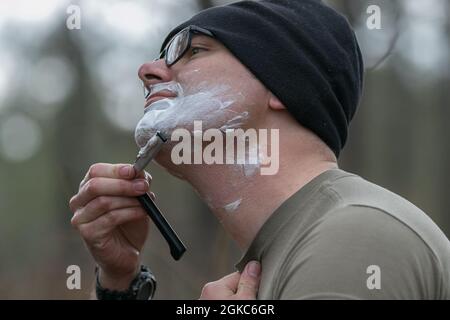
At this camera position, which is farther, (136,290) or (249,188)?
(136,290)

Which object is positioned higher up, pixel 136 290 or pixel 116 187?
pixel 116 187

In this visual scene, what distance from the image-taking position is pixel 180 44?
2496mm

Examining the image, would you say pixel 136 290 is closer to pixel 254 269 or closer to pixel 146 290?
pixel 146 290

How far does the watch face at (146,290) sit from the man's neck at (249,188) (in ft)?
2.56

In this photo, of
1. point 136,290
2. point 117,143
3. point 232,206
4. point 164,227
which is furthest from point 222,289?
point 117,143

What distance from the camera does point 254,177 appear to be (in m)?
2.28

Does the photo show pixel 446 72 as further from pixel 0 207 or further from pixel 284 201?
pixel 0 207

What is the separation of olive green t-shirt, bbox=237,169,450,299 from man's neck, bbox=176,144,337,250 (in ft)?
0.30

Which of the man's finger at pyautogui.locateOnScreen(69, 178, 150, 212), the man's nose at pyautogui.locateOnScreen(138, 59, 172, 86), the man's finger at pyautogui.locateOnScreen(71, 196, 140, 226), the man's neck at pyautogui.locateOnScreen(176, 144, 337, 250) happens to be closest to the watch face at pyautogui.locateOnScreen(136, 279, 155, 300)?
the man's finger at pyautogui.locateOnScreen(71, 196, 140, 226)

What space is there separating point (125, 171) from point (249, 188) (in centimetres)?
46

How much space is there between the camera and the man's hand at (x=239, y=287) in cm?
198

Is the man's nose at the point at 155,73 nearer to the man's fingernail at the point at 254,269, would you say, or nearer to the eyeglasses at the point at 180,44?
the eyeglasses at the point at 180,44

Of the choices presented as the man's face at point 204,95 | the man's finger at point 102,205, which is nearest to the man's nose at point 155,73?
the man's face at point 204,95
